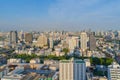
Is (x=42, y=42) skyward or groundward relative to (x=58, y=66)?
skyward

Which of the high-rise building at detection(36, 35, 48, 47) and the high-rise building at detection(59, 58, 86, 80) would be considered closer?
the high-rise building at detection(59, 58, 86, 80)

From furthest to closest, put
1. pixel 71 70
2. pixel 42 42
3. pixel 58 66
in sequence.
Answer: pixel 42 42 < pixel 58 66 < pixel 71 70

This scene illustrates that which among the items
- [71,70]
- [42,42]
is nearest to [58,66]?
[71,70]

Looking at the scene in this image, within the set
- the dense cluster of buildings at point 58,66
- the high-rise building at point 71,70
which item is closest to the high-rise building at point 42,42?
the dense cluster of buildings at point 58,66

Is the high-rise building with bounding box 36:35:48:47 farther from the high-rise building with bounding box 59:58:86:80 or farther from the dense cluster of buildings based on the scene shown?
the high-rise building with bounding box 59:58:86:80

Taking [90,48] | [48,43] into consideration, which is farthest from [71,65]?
[48,43]

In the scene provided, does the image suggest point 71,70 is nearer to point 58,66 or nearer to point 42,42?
point 58,66

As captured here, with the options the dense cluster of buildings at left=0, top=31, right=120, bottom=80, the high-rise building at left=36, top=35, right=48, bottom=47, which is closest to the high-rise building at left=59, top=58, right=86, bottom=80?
the dense cluster of buildings at left=0, top=31, right=120, bottom=80

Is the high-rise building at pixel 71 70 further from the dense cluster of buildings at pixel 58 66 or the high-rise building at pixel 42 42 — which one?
the high-rise building at pixel 42 42

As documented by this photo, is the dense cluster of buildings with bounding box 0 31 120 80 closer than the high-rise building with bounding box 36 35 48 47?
Yes

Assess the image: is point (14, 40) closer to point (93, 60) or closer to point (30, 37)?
point (30, 37)

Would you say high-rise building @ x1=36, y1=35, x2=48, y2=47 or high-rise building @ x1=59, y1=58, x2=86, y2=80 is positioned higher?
high-rise building @ x1=36, y1=35, x2=48, y2=47
